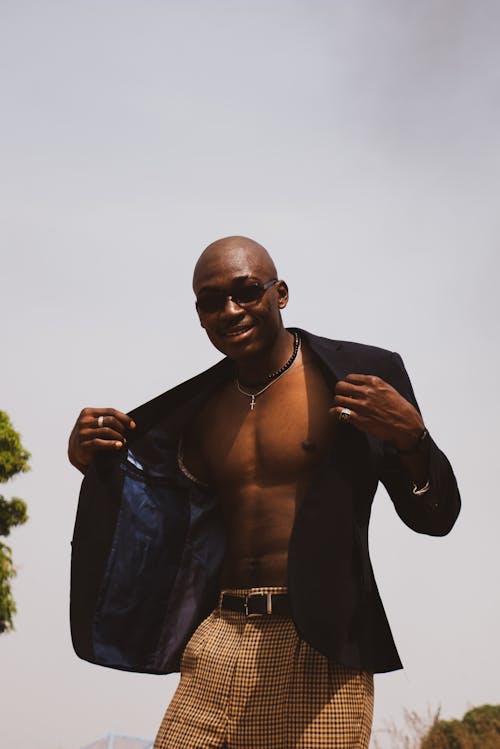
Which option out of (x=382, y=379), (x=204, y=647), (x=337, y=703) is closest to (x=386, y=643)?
(x=337, y=703)

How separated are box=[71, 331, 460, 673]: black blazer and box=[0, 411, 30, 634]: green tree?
992 cm

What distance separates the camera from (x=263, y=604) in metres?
3.87

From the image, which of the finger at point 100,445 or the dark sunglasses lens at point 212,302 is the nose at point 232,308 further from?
the finger at point 100,445

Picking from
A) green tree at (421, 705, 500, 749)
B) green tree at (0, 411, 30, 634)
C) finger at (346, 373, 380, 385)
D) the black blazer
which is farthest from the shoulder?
green tree at (0, 411, 30, 634)

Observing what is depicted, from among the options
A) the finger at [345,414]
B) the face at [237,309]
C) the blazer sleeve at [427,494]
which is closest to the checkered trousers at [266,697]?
the blazer sleeve at [427,494]

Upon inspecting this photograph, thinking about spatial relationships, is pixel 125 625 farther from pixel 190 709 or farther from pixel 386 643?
pixel 386 643

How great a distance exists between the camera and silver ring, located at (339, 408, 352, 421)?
3617mm

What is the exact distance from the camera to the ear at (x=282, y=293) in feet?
14.0

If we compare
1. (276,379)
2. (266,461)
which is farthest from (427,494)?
(276,379)

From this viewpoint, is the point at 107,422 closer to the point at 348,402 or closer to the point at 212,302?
the point at 212,302

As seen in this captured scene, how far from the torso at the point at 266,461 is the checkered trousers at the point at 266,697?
0.52 ft

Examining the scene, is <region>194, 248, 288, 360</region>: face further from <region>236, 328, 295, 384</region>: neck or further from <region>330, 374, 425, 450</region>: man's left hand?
<region>330, 374, 425, 450</region>: man's left hand

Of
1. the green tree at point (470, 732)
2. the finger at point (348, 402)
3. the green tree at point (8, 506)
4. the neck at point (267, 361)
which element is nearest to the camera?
the finger at point (348, 402)

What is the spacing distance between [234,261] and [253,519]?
0.99 meters
